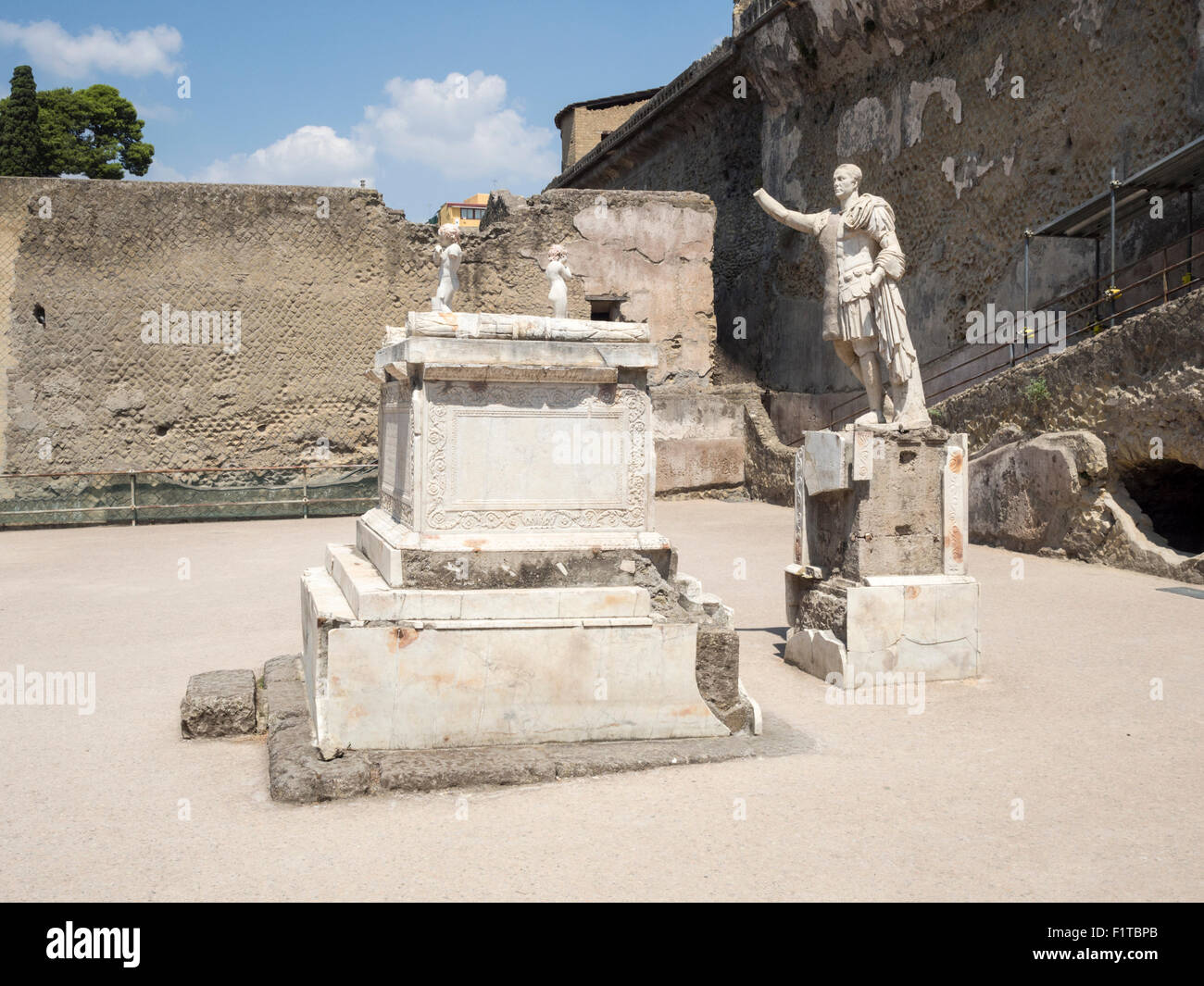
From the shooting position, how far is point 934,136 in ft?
51.9

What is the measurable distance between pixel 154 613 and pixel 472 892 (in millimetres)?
5344

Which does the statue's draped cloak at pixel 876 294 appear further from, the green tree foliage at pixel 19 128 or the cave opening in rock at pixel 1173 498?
the green tree foliage at pixel 19 128

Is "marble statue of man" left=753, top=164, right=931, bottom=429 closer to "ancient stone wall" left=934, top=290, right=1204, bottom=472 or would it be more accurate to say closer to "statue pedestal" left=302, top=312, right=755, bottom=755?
"statue pedestal" left=302, top=312, right=755, bottom=755

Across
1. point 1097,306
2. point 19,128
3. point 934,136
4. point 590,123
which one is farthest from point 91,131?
point 1097,306

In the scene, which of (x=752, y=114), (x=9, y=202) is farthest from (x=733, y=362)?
(x=9, y=202)

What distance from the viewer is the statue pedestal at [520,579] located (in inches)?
170

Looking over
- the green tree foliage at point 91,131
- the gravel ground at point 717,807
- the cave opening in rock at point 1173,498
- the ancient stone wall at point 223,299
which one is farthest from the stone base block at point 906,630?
the green tree foliage at point 91,131

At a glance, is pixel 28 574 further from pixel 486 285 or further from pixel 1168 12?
pixel 1168 12

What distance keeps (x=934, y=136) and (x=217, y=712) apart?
46.5ft

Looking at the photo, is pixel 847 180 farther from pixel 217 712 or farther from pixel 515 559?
pixel 217 712

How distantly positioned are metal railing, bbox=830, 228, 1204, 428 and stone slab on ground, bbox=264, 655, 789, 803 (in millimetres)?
7238

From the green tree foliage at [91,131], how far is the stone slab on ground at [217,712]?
32.9 m
